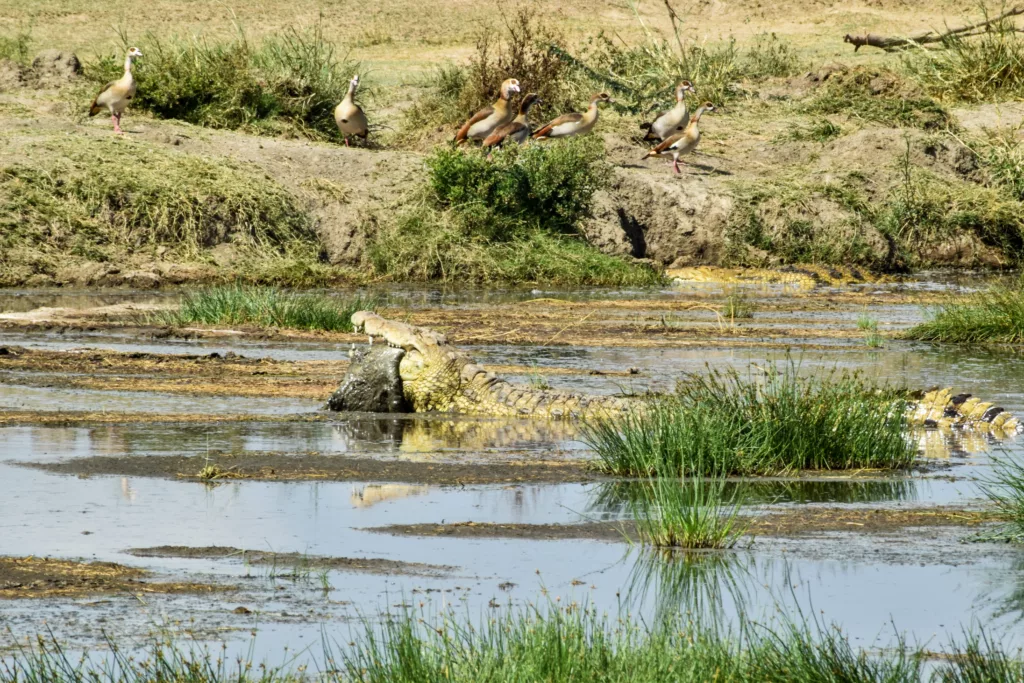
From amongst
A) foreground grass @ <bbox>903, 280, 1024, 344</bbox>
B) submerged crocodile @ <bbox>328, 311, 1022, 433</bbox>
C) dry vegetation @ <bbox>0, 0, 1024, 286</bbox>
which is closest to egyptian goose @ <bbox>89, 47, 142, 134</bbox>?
dry vegetation @ <bbox>0, 0, 1024, 286</bbox>

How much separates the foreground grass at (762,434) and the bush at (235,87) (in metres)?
19.7

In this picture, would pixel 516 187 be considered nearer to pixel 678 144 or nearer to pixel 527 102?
pixel 527 102

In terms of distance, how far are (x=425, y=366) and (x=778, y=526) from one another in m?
5.17

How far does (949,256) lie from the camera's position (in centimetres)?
2920

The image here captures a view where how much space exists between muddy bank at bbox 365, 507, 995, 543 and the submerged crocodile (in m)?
3.77

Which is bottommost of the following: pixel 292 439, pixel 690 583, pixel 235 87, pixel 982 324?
pixel 690 583

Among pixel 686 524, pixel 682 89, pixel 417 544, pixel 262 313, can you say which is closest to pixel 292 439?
pixel 417 544

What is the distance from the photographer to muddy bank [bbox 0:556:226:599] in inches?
253

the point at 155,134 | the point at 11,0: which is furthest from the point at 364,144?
the point at 11,0

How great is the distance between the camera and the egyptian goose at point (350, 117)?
27750 millimetres

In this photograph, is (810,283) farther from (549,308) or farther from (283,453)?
(283,453)

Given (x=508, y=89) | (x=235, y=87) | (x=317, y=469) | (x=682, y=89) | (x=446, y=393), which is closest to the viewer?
(x=317, y=469)

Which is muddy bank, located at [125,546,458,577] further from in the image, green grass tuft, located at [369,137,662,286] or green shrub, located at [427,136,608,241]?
green shrub, located at [427,136,608,241]

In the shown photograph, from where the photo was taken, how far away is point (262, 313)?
59.1 ft
